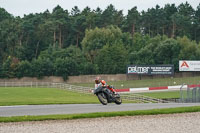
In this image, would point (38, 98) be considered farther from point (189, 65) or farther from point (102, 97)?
point (189, 65)

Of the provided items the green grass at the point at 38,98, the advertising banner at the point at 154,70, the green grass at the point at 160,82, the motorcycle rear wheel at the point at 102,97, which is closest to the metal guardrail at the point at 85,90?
the green grass at the point at 38,98

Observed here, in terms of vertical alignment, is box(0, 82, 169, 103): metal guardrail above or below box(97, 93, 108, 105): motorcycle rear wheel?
below

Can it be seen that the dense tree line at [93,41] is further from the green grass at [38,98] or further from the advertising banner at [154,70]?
the green grass at [38,98]

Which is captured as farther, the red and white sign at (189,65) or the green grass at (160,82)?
the red and white sign at (189,65)

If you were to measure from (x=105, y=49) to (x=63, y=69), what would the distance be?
1405 cm

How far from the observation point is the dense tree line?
8481 cm

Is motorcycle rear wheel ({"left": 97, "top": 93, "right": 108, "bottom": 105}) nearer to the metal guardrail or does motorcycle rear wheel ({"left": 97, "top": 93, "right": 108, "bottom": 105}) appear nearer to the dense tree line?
the metal guardrail

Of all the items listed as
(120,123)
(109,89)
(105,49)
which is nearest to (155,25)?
(105,49)

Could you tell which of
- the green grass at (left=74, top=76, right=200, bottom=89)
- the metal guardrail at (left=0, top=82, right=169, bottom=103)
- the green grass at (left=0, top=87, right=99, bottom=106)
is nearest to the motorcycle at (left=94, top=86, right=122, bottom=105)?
the green grass at (left=0, top=87, right=99, bottom=106)

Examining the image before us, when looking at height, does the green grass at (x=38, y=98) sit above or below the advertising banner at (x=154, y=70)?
below

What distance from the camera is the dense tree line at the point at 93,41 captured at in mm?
84812

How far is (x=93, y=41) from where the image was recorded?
9706cm

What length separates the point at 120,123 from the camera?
45.4ft

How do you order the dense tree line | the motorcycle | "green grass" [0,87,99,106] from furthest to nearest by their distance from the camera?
the dense tree line < "green grass" [0,87,99,106] < the motorcycle
